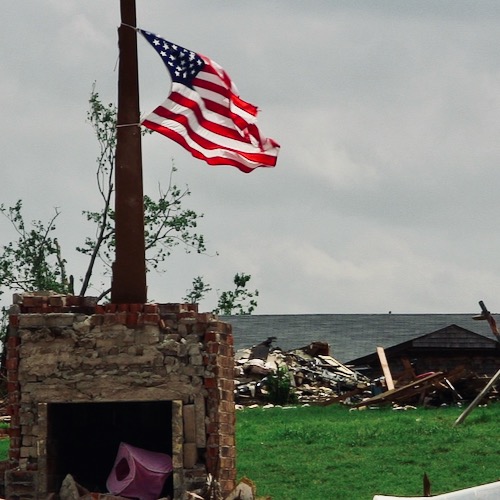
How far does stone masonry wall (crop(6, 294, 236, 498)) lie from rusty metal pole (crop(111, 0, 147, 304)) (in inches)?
19.8

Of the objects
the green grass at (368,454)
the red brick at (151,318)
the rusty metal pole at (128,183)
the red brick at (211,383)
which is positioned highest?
the rusty metal pole at (128,183)

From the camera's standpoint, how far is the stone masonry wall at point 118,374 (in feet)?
52.0

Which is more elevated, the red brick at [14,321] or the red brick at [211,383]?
Result: the red brick at [14,321]

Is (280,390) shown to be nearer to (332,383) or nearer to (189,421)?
(332,383)

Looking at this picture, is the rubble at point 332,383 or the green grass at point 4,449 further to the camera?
the rubble at point 332,383

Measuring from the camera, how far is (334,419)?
25.5 metres

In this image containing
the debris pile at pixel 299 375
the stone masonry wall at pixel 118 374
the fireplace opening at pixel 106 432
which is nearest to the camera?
→ the stone masonry wall at pixel 118 374

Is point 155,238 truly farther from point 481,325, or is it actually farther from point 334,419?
point 334,419

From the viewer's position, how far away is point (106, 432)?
17953mm

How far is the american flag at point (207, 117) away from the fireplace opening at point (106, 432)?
12.7ft

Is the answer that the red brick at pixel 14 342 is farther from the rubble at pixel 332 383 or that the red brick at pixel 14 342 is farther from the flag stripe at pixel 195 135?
the rubble at pixel 332 383

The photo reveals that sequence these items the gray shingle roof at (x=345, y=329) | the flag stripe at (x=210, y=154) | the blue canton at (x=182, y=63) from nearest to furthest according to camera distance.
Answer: the flag stripe at (x=210, y=154), the blue canton at (x=182, y=63), the gray shingle roof at (x=345, y=329)

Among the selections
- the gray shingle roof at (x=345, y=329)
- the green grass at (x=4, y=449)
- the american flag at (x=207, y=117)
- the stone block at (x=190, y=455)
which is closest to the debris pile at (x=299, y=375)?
the gray shingle roof at (x=345, y=329)

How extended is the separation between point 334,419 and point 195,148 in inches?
454
